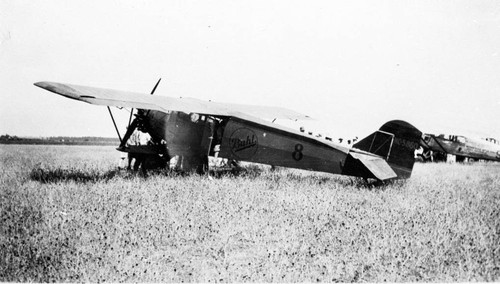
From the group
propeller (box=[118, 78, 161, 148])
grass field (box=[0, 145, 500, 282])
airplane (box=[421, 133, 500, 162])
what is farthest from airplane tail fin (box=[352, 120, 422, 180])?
airplane (box=[421, 133, 500, 162])

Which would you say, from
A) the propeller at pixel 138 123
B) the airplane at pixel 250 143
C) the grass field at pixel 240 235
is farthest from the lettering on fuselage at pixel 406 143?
the propeller at pixel 138 123

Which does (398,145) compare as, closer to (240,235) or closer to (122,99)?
(240,235)

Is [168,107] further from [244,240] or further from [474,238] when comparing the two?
[474,238]

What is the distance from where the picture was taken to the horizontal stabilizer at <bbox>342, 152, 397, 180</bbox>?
706cm

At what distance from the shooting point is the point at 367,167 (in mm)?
7070

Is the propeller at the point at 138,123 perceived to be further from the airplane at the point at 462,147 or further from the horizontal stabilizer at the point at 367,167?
the airplane at the point at 462,147

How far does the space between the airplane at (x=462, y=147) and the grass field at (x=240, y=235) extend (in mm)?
15775

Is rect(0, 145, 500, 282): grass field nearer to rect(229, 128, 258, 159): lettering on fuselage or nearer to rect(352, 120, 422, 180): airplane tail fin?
rect(352, 120, 422, 180): airplane tail fin

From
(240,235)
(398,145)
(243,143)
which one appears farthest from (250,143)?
(240,235)

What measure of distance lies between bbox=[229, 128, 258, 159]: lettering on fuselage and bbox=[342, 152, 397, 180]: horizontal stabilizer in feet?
7.51

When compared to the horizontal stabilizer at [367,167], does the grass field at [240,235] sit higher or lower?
lower

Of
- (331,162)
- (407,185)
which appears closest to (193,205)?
(331,162)

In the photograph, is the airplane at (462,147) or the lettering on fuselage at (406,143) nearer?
the lettering on fuselage at (406,143)

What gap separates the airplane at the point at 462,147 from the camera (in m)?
19.4
